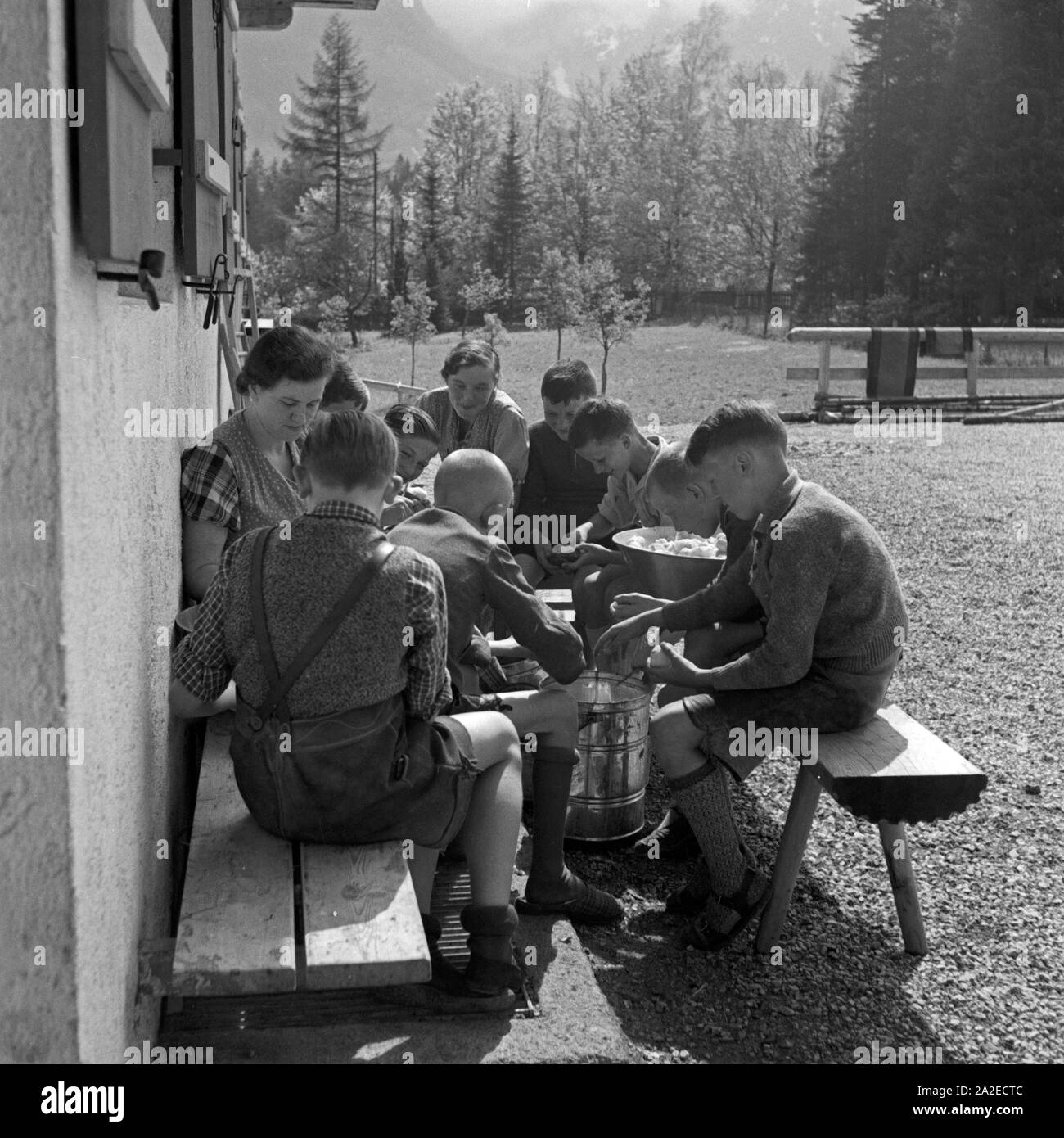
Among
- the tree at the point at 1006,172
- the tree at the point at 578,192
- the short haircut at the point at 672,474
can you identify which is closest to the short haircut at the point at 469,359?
the short haircut at the point at 672,474

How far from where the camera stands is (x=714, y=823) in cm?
385

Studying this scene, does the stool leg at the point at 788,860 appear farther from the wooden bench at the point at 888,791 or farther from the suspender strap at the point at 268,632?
the suspender strap at the point at 268,632

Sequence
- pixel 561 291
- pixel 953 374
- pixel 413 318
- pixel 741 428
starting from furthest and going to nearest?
1. pixel 413 318
2. pixel 561 291
3. pixel 953 374
4. pixel 741 428

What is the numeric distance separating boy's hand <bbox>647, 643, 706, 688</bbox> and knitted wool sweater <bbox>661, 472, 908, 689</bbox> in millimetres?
70

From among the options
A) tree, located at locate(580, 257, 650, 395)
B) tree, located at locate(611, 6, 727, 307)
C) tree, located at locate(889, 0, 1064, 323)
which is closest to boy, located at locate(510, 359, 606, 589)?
tree, located at locate(580, 257, 650, 395)

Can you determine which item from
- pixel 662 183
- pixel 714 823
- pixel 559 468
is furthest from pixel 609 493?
pixel 662 183

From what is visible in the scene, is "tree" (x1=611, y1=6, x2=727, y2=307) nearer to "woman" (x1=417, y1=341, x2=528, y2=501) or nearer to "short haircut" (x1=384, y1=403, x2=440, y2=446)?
"woman" (x1=417, y1=341, x2=528, y2=501)

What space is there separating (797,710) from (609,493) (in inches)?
85.4

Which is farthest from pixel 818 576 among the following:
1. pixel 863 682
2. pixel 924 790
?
pixel 924 790

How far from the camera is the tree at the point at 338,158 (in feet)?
193

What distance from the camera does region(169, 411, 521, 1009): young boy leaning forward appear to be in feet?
8.93

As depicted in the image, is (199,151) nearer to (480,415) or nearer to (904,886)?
(480,415)

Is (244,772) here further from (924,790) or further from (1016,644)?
(1016,644)
